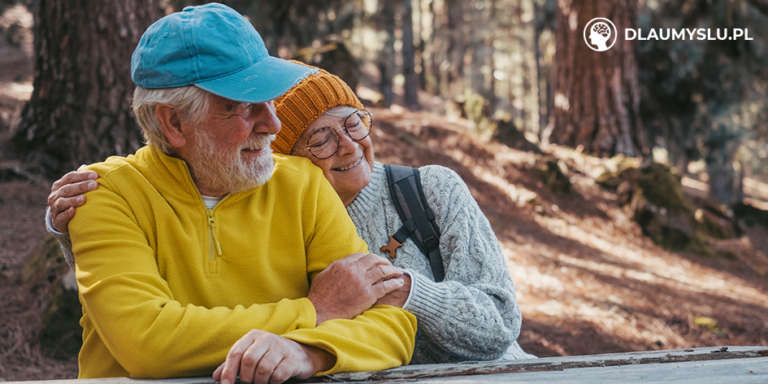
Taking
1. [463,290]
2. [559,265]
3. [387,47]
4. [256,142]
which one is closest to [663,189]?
[559,265]

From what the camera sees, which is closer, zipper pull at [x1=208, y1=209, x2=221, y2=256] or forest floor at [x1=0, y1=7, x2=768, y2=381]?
zipper pull at [x1=208, y1=209, x2=221, y2=256]

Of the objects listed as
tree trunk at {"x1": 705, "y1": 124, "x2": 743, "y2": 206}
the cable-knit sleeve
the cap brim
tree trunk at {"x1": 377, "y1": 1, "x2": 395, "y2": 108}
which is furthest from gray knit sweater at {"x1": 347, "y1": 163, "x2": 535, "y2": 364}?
tree trunk at {"x1": 377, "y1": 1, "x2": 395, "y2": 108}

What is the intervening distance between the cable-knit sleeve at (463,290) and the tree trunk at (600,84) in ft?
24.7

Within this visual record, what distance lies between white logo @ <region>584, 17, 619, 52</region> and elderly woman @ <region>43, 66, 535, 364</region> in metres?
7.75

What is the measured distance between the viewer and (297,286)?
1.86 meters

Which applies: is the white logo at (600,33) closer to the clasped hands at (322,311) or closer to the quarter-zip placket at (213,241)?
the clasped hands at (322,311)

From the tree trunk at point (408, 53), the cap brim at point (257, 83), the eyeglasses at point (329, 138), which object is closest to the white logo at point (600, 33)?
the tree trunk at point (408, 53)

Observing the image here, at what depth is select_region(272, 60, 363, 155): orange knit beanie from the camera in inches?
85.4

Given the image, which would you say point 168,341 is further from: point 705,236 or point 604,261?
point 705,236

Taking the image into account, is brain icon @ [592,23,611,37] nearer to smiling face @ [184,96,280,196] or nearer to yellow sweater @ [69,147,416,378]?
yellow sweater @ [69,147,416,378]

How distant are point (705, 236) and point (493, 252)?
680cm

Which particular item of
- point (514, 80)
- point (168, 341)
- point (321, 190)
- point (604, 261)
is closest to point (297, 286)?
point (321, 190)

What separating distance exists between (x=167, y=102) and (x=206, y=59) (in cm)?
19

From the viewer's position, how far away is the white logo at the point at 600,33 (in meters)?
8.88
